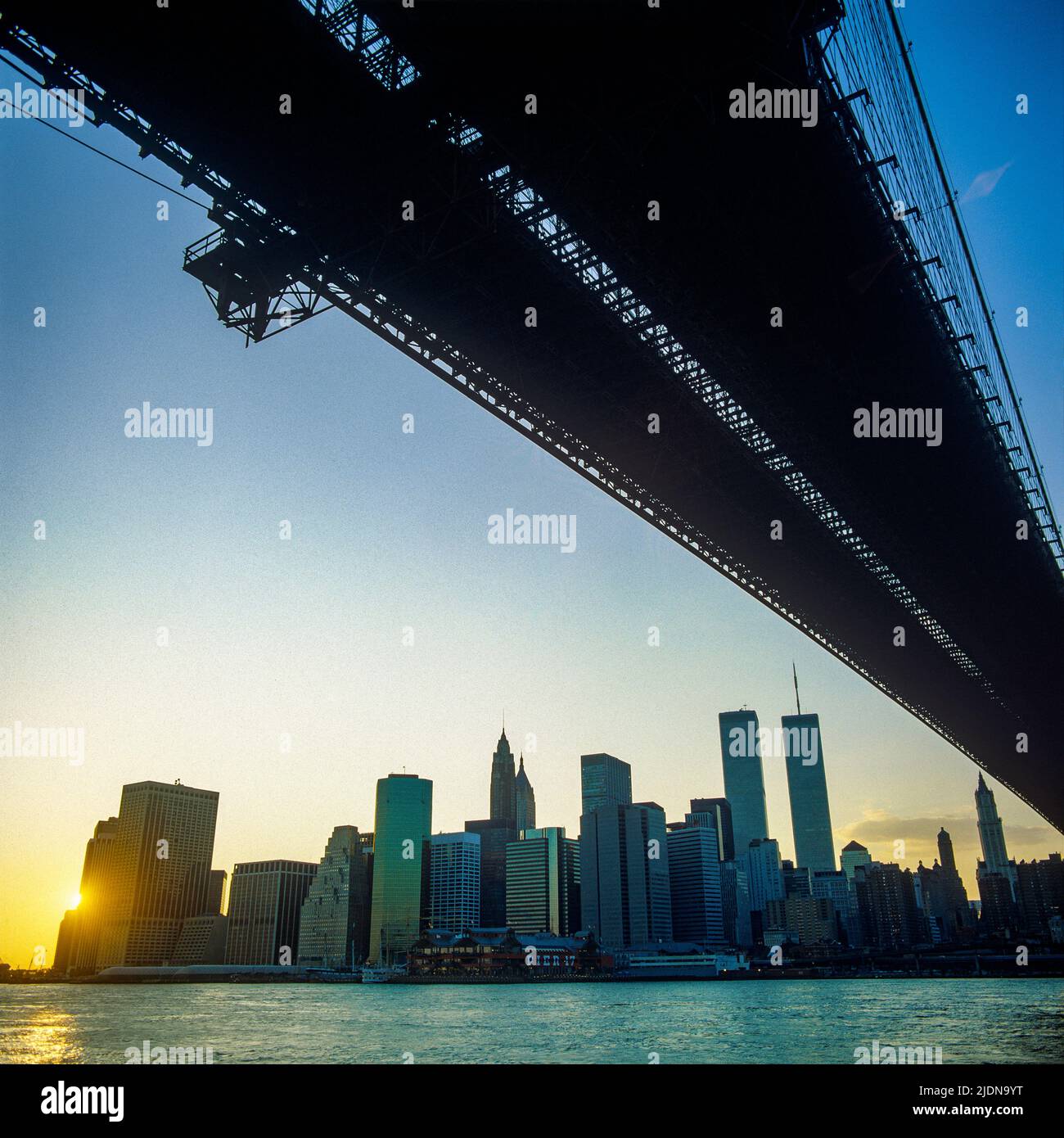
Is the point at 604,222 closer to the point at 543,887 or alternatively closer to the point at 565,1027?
the point at 565,1027

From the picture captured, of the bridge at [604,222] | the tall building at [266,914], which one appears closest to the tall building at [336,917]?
the tall building at [266,914]

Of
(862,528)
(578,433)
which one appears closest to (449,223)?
(578,433)

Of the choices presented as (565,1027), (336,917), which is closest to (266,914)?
(336,917)

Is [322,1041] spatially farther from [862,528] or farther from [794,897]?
[794,897]

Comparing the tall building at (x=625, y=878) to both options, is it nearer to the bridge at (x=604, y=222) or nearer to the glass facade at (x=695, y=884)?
the glass facade at (x=695, y=884)

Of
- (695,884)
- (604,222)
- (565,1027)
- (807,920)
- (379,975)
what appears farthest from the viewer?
(695,884)
